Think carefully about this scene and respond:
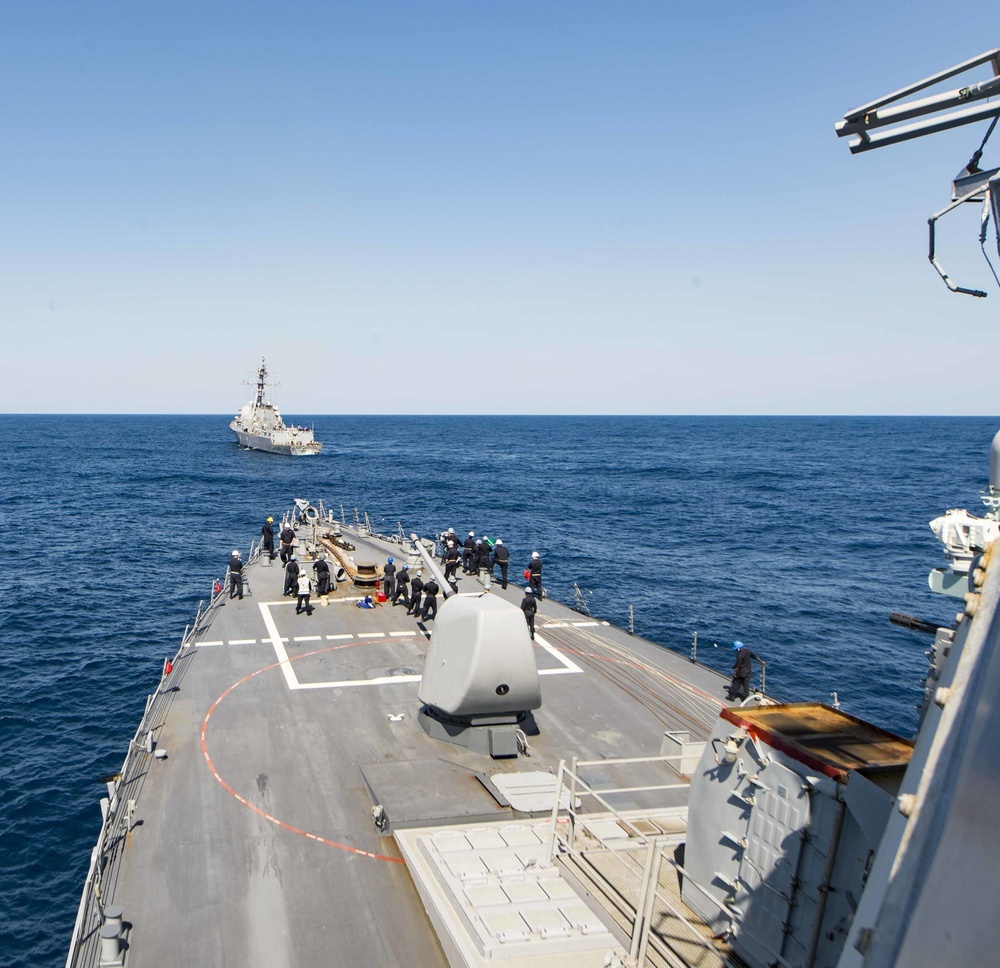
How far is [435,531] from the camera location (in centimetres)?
6216

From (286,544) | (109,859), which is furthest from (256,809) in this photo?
(286,544)

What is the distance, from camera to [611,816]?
12.0 metres

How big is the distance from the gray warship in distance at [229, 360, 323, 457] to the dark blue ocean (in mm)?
8926

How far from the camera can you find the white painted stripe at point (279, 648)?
1873 centimetres

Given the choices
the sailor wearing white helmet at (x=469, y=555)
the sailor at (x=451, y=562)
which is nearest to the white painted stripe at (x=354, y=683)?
the sailor at (x=451, y=562)

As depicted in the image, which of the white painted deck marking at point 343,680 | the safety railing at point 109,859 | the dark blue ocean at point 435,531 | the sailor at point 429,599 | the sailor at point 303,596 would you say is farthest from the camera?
the sailor at point 303,596

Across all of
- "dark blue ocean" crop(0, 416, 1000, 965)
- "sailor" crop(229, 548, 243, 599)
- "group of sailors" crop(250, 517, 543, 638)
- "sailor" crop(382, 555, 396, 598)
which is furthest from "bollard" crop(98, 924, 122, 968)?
"sailor" crop(229, 548, 243, 599)

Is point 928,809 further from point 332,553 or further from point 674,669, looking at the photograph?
point 332,553

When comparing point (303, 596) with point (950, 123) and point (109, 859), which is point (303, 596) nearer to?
point (109, 859)

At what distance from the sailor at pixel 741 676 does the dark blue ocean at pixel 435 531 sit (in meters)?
13.1

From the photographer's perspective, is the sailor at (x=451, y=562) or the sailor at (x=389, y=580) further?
the sailor at (x=451, y=562)

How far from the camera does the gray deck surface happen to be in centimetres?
983

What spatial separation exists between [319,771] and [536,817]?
13.6 feet

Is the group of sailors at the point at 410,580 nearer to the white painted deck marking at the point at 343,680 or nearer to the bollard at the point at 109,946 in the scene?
the white painted deck marking at the point at 343,680
